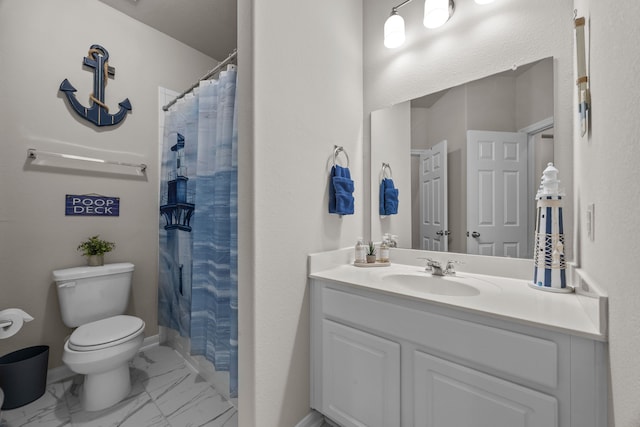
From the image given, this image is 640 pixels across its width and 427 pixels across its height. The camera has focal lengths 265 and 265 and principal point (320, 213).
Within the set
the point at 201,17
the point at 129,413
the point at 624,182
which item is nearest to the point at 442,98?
the point at 624,182

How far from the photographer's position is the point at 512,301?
3.02 ft

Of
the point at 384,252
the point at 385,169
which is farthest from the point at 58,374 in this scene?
the point at 385,169

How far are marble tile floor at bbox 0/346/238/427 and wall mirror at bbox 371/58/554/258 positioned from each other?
1.49 metres

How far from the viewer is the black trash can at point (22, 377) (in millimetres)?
1481

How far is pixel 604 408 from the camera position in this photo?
0.68 meters

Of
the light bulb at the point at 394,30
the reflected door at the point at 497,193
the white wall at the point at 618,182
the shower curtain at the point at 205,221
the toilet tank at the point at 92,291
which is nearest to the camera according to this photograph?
the white wall at the point at 618,182

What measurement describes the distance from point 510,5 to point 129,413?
114 inches

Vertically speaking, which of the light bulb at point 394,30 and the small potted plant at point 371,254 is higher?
the light bulb at point 394,30

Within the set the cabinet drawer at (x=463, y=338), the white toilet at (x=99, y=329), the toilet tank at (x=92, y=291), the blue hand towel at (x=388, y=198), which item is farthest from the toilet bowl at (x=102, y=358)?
the blue hand towel at (x=388, y=198)

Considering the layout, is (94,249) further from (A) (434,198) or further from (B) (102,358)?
(A) (434,198)

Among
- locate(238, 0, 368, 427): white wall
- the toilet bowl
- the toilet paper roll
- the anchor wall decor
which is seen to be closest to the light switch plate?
locate(238, 0, 368, 427): white wall

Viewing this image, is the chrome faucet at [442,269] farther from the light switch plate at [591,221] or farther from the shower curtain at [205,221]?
the shower curtain at [205,221]

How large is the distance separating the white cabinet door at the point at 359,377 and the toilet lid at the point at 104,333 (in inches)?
46.8

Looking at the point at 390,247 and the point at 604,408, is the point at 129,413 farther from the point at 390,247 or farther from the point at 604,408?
the point at 604,408
